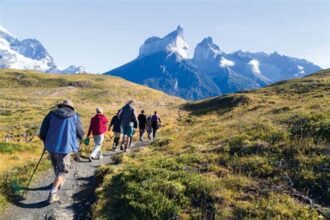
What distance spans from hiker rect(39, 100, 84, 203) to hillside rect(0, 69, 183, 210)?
5.25ft

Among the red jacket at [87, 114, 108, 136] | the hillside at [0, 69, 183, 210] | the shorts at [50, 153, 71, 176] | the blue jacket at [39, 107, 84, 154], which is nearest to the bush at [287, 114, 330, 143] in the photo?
the blue jacket at [39, 107, 84, 154]

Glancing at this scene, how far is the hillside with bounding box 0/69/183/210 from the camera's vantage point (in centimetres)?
1722

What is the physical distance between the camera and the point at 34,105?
348 ft

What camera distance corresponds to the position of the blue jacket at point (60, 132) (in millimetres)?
11883

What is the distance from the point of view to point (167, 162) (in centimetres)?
1408

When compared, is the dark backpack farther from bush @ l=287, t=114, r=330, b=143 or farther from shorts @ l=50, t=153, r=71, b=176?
shorts @ l=50, t=153, r=71, b=176

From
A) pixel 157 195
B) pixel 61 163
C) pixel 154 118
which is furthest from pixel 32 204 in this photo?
pixel 154 118

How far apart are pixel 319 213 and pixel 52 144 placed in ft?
24.6

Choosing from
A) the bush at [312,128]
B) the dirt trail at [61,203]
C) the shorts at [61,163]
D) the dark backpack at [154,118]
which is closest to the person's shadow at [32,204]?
the dirt trail at [61,203]

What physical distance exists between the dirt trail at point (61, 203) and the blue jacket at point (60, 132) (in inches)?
61.2

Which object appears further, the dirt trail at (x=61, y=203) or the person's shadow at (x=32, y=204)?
the person's shadow at (x=32, y=204)

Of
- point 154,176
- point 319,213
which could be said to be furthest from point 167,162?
point 319,213

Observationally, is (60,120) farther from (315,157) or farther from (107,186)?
(315,157)

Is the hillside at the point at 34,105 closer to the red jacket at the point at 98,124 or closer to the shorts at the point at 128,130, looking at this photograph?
the red jacket at the point at 98,124
